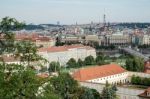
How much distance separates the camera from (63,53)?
4391cm

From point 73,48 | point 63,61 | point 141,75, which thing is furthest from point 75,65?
point 141,75

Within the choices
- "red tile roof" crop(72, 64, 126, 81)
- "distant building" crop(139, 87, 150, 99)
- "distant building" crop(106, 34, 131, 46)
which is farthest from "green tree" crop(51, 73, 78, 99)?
"distant building" crop(106, 34, 131, 46)

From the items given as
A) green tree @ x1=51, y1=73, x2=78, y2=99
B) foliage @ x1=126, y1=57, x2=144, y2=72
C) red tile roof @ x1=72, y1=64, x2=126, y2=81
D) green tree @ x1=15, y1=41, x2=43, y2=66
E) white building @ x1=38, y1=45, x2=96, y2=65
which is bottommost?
white building @ x1=38, y1=45, x2=96, y2=65

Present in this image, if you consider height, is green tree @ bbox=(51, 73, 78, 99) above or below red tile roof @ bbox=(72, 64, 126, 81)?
above

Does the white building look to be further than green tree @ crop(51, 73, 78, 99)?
Yes

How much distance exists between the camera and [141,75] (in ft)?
88.6

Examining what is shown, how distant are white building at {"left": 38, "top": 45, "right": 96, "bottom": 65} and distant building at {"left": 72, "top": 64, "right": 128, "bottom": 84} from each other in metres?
13.6

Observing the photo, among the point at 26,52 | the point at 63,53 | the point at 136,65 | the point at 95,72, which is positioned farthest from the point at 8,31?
the point at 63,53

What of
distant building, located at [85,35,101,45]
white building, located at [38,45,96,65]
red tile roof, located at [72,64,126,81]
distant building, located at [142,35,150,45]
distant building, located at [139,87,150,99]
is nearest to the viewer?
distant building, located at [139,87,150,99]

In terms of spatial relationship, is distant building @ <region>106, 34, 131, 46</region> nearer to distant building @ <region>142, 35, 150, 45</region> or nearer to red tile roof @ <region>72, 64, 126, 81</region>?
distant building @ <region>142, 35, 150, 45</region>

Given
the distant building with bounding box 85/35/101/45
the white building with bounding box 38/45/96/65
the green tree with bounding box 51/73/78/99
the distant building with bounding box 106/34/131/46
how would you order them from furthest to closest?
the distant building with bounding box 106/34/131/46, the distant building with bounding box 85/35/101/45, the white building with bounding box 38/45/96/65, the green tree with bounding box 51/73/78/99

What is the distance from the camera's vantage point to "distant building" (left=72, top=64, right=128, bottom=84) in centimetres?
2447

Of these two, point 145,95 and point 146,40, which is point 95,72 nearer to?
point 145,95

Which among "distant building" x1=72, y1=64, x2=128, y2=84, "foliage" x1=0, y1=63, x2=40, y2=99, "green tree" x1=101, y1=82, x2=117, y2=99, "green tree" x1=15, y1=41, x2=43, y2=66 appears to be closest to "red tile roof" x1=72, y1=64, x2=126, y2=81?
"distant building" x1=72, y1=64, x2=128, y2=84
